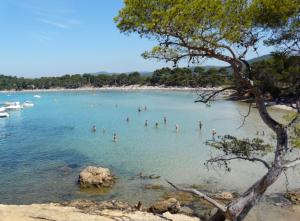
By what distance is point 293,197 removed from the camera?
23.0 metres

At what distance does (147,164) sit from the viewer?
3362 centimetres

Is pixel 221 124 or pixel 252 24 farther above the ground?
pixel 252 24

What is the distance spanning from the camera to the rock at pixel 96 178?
87.2 ft

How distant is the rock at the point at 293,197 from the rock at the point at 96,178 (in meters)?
11.6

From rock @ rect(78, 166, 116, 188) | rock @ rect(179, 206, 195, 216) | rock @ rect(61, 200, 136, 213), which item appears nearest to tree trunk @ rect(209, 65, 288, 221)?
rock @ rect(179, 206, 195, 216)

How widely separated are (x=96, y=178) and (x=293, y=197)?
12.8m

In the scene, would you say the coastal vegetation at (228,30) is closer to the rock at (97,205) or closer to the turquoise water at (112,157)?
the turquoise water at (112,157)

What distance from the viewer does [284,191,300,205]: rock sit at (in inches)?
881

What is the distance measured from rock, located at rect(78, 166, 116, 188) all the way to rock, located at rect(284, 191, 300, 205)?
11.6 meters

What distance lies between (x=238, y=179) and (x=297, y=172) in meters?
4.83

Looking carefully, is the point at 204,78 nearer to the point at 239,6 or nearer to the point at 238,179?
the point at 239,6

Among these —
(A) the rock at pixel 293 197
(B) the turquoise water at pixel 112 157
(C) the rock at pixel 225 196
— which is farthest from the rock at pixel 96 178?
(A) the rock at pixel 293 197

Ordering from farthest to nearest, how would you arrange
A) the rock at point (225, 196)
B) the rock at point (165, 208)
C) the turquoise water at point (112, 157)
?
the turquoise water at point (112, 157) → the rock at point (225, 196) → the rock at point (165, 208)

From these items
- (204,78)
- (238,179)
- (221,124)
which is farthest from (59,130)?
(204,78)
